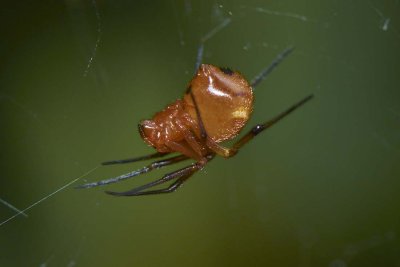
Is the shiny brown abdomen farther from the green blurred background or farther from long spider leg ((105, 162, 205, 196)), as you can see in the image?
the green blurred background

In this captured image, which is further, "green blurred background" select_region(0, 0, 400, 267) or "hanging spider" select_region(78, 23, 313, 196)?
"green blurred background" select_region(0, 0, 400, 267)

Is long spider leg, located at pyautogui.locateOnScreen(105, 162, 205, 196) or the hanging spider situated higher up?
the hanging spider

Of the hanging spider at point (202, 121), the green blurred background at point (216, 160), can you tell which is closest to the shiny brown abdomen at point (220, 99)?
the hanging spider at point (202, 121)

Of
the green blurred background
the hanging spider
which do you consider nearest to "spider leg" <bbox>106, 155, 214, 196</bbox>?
the hanging spider

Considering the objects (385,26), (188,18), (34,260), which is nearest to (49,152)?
(34,260)

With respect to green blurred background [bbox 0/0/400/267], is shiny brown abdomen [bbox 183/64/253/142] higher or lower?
higher

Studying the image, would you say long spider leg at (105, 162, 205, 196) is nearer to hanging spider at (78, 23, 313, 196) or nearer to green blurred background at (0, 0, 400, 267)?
hanging spider at (78, 23, 313, 196)

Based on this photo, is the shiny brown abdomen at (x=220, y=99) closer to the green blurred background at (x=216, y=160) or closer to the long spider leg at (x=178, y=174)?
the long spider leg at (x=178, y=174)
